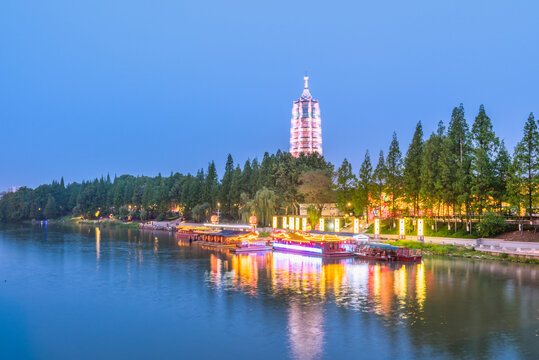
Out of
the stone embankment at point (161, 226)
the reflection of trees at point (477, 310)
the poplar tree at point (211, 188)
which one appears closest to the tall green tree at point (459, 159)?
the reflection of trees at point (477, 310)

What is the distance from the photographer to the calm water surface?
20594mm

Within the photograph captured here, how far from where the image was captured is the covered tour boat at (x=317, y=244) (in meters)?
51.9

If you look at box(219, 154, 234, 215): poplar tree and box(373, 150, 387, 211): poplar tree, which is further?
box(219, 154, 234, 215): poplar tree

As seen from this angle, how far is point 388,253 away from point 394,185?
58.1ft

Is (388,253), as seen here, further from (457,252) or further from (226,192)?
(226,192)

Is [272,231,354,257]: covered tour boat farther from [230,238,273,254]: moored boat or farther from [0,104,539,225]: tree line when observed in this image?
[0,104,539,225]: tree line

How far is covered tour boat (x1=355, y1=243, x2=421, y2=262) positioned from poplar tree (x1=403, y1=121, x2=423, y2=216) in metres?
14.2

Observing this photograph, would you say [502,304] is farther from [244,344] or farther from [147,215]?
[147,215]

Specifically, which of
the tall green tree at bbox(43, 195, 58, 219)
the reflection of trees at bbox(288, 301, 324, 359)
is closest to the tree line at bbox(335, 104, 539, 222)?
the reflection of trees at bbox(288, 301, 324, 359)

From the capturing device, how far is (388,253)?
4856 cm

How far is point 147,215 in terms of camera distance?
431ft

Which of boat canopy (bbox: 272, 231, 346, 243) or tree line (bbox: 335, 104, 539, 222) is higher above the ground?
tree line (bbox: 335, 104, 539, 222)

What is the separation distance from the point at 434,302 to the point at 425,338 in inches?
306

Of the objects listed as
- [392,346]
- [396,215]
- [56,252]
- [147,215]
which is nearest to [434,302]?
[392,346]
